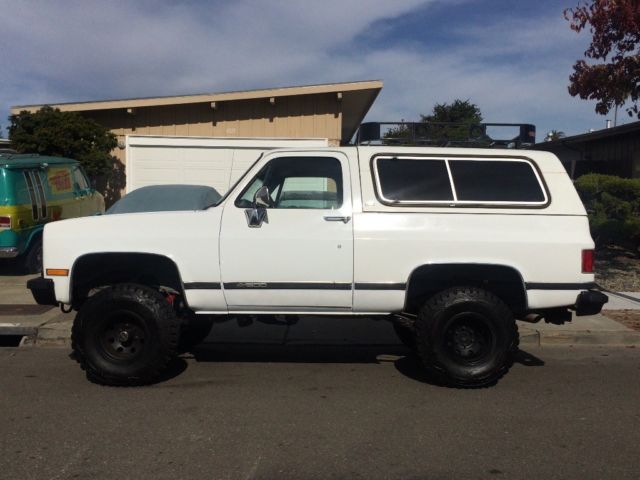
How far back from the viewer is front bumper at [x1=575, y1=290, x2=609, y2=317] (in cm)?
530

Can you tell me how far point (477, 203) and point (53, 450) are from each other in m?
3.76

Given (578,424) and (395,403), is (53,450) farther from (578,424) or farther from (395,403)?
(578,424)

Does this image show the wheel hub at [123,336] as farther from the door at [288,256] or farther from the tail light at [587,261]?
the tail light at [587,261]

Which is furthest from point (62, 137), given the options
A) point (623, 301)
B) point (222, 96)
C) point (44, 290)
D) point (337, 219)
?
point (623, 301)

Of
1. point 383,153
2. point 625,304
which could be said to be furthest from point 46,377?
point 625,304

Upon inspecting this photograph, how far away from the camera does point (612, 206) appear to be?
1286 cm

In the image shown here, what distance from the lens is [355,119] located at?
736 inches

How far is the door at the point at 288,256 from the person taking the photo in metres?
5.29

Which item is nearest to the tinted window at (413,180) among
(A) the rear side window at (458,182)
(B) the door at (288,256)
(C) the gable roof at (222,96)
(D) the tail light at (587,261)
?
(A) the rear side window at (458,182)

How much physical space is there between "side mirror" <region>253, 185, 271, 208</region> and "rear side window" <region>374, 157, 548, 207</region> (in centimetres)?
97

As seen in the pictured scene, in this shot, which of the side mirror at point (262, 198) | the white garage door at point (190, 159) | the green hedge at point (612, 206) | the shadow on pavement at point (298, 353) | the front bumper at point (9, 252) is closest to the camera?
Answer: the side mirror at point (262, 198)

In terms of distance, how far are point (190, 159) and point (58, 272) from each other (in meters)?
8.11

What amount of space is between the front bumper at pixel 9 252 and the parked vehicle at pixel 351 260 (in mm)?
4838

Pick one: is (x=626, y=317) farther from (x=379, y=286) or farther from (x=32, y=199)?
(x=32, y=199)
